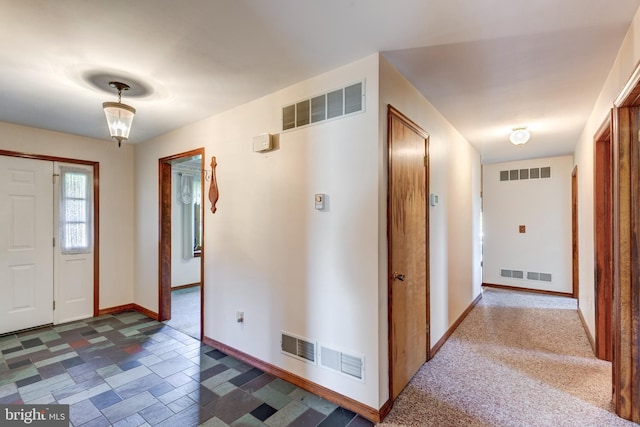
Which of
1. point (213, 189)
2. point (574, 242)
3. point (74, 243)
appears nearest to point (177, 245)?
point (74, 243)

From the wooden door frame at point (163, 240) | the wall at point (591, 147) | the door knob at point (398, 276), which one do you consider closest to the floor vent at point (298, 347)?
the door knob at point (398, 276)

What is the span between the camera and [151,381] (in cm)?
251

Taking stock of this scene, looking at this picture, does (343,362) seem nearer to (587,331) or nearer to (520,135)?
(587,331)

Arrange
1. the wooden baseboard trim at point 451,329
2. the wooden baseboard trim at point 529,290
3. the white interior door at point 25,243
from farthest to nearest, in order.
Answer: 1. the wooden baseboard trim at point 529,290
2. the white interior door at point 25,243
3. the wooden baseboard trim at point 451,329

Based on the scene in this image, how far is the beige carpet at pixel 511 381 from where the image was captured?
80.6 inches

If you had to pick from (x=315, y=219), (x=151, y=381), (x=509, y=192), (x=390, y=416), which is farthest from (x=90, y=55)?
(x=509, y=192)

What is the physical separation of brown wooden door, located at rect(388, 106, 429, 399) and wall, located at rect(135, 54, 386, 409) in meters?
0.21

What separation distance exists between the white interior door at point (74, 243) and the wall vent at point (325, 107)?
3396 mm

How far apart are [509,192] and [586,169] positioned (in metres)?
2.35

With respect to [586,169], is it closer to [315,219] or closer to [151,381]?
[315,219]

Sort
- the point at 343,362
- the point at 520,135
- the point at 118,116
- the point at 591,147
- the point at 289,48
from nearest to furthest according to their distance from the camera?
the point at 289,48 → the point at 343,362 → the point at 118,116 → the point at 591,147 → the point at 520,135

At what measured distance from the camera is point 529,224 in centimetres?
557

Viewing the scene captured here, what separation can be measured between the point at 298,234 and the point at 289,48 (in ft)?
4.48

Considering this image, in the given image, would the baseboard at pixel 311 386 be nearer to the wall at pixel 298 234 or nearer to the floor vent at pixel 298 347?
the wall at pixel 298 234
